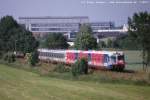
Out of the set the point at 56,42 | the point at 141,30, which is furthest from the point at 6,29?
the point at 141,30

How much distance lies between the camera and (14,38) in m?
127

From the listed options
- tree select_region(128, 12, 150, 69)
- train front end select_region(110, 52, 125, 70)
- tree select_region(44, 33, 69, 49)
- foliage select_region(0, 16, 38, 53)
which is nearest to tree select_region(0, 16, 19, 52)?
foliage select_region(0, 16, 38, 53)

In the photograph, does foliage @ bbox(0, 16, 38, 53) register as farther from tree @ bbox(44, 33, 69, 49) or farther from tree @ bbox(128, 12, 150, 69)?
tree @ bbox(128, 12, 150, 69)

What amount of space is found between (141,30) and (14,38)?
7306cm

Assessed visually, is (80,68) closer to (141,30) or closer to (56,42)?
(141,30)

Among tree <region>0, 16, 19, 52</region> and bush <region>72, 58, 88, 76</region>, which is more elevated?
→ tree <region>0, 16, 19, 52</region>

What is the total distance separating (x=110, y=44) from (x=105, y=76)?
411 ft

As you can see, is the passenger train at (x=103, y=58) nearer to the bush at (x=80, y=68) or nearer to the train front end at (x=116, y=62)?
the train front end at (x=116, y=62)

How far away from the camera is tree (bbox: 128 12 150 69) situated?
5969cm

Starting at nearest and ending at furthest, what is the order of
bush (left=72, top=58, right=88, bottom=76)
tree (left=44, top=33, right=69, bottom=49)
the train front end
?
bush (left=72, top=58, right=88, bottom=76) < the train front end < tree (left=44, top=33, right=69, bottom=49)

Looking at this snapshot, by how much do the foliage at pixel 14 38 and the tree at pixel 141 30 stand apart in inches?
2197

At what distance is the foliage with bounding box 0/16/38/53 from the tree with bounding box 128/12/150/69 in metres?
55.8

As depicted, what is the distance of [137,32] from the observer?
60625 millimetres

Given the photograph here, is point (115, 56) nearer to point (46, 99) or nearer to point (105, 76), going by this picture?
point (105, 76)
